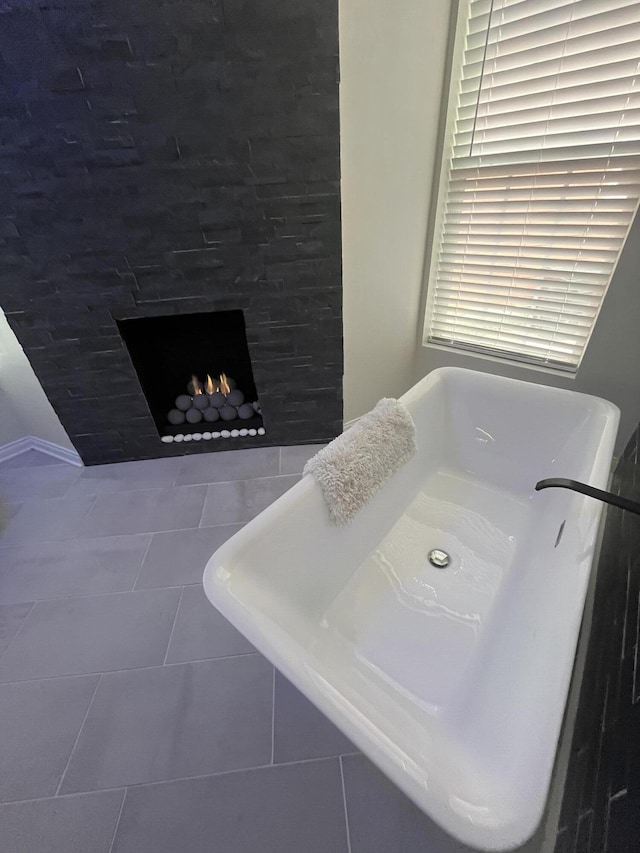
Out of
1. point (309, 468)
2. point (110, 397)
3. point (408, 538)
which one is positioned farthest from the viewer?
point (110, 397)

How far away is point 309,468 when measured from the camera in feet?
3.93

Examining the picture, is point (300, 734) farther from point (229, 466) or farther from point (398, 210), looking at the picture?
point (398, 210)

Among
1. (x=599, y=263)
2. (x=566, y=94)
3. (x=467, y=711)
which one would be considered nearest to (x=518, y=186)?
(x=566, y=94)

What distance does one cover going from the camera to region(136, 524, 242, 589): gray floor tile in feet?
5.06

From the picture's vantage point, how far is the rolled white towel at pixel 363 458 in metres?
1.20

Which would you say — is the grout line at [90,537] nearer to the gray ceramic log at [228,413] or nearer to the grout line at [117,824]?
the gray ceramic log at [228,413]

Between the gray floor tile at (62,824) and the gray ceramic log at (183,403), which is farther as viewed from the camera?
the gray ceramic log at (183,403)

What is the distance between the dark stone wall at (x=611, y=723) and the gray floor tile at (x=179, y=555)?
131 centimetres

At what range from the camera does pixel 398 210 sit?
1811 mm

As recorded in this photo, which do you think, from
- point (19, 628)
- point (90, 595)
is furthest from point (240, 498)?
point (19, 628)

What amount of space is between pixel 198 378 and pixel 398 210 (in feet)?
4.85

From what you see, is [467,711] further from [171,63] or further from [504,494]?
[171,63]

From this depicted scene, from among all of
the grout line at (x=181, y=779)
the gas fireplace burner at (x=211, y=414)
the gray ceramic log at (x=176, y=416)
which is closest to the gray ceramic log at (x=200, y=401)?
the gas fireplace burner at (x=211, y=414)

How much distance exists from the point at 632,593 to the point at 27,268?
8.22 feet
